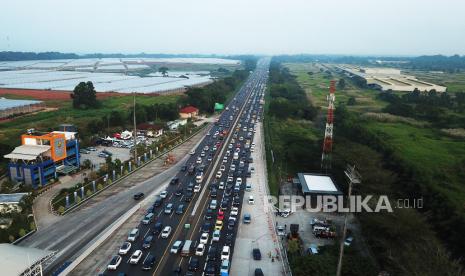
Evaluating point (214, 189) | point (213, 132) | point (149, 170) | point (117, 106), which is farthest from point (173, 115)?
point (214, 189)

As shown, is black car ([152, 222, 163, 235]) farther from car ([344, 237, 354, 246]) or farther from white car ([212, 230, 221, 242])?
car ([344, 237, 354, 246])

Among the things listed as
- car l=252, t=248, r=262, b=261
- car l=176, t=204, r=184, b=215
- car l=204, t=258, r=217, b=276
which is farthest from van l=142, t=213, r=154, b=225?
car l=252, t=248, r=262, b=261

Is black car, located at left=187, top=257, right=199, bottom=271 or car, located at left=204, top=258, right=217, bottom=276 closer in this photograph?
car, located at left=204, top=258, right=217, bottom=276

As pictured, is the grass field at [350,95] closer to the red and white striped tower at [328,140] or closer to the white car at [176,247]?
the red and white striped tower at [328,140]

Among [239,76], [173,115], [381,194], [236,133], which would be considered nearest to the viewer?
[381,194]

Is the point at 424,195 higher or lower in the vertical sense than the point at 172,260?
higher

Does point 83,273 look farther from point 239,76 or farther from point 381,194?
point 239,76
